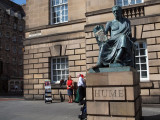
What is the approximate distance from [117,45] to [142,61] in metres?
5.49

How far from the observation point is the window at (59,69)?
13039mm

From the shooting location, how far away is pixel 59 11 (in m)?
13.9

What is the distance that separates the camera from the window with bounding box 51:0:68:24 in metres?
13.6

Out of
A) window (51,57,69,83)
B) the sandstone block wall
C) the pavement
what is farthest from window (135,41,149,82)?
window (51,57,69,83)

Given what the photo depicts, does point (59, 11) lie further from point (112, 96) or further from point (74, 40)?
point (112, 96)

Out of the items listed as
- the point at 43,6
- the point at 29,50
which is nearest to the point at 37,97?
the point at 29,50

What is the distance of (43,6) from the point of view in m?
14.0

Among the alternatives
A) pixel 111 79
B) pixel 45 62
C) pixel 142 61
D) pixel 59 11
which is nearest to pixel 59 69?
pixel 45 62

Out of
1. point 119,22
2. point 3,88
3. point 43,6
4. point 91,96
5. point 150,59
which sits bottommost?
point 3,88

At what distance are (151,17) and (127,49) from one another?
5.58 metres

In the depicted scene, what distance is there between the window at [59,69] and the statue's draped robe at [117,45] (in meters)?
7.59

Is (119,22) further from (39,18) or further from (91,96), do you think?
(39,18)

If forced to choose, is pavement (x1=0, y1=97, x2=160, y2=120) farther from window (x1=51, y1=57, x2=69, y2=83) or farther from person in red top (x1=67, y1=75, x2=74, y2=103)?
window (x1=51, y1=57, x2=69, y2=83)

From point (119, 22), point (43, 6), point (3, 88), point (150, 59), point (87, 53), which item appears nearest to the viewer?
point (119, 22)
